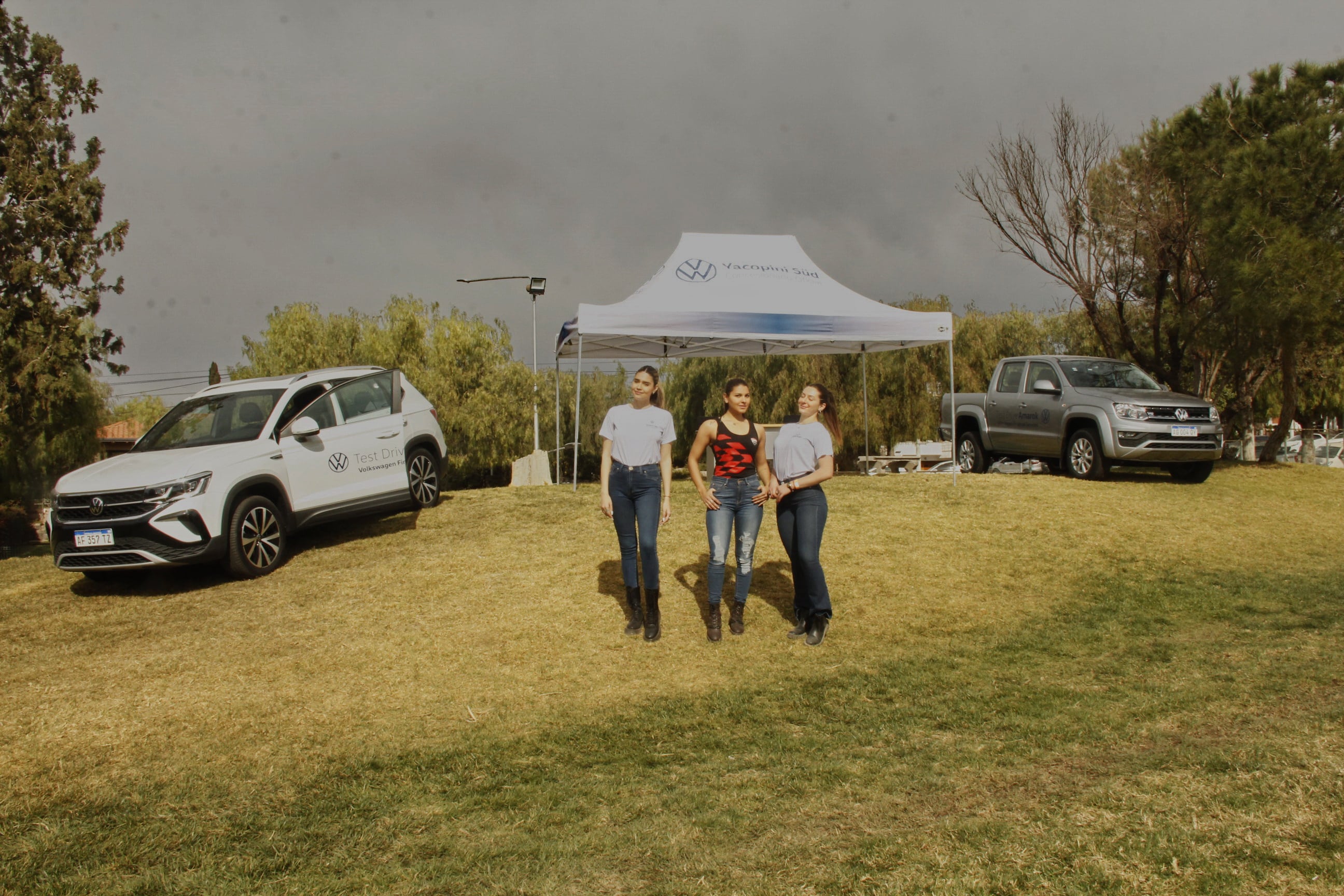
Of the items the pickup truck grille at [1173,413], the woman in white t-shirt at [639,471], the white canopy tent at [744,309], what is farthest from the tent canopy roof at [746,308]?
the woman in white t-shirt at [639,471]

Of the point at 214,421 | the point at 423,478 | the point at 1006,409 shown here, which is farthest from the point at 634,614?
the point at 1006,409

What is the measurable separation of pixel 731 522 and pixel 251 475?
15.5 feet

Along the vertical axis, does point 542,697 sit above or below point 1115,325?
below

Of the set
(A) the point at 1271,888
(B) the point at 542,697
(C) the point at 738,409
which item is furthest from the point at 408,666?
(A) the point at 1271,888

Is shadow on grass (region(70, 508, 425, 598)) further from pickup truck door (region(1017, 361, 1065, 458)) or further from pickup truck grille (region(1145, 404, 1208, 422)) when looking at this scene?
pickup truck grille (region(1145, 404, 1208, 422))

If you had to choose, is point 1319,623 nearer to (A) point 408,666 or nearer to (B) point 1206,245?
(A) point 408,666

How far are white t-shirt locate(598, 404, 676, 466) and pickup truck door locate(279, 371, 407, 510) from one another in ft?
13.5

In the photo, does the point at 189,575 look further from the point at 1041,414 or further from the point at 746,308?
the point at 1041,414

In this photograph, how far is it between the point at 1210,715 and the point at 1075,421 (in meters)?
9.39

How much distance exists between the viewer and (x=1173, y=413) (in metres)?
12.8

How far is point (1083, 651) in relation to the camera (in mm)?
6285

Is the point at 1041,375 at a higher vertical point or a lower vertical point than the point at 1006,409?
higher

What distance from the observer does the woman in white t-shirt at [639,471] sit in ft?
20.2

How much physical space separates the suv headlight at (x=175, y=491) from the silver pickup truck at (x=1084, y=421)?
10999 mm
